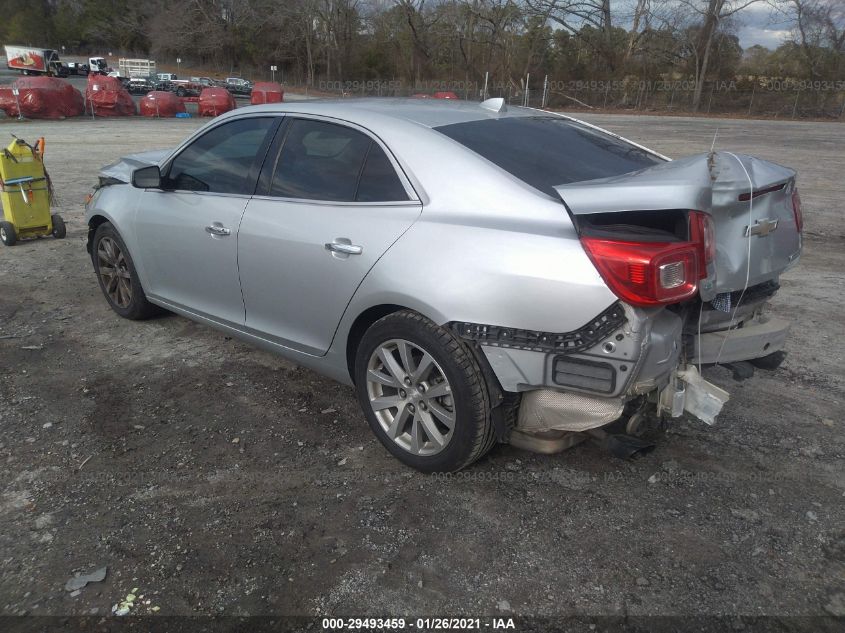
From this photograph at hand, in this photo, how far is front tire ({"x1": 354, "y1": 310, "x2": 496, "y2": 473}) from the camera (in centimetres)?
281

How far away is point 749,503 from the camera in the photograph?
2969mm

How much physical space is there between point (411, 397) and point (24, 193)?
6374 millimetres

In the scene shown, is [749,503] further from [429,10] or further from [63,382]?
[429,10]

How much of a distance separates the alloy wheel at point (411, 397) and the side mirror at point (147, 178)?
212 centimetres

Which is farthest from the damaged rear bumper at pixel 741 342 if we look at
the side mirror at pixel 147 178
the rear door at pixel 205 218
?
the side mirror at pixel 147 178

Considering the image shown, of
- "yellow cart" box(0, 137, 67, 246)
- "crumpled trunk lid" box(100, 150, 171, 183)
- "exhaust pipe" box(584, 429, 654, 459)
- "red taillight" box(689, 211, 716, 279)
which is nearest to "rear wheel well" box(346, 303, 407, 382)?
"exhaust pipe" box(584, 429, 654, 459)

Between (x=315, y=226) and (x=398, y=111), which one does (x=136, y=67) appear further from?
(x=315, y=226)

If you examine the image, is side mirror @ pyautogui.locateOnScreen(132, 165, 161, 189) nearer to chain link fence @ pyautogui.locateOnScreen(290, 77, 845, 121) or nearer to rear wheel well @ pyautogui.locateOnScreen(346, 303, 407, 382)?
rear wheel well @ pyautogui.locateOnScreen(346, 303, 407, 382)

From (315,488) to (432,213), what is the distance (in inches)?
55.4

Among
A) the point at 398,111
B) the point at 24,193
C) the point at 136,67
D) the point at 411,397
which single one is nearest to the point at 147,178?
the point at 398,111

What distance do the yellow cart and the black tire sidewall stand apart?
2.82m

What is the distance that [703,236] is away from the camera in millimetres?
2475

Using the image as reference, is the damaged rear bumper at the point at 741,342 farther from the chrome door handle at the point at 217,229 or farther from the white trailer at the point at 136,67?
the white trailer at the point at 136,67

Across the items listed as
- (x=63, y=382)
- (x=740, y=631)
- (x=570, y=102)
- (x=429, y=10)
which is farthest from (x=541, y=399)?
(x=429, y=10)
